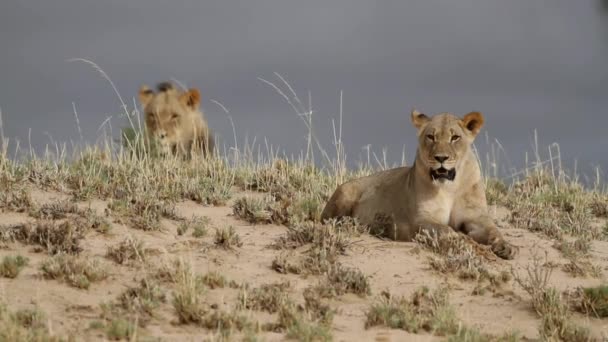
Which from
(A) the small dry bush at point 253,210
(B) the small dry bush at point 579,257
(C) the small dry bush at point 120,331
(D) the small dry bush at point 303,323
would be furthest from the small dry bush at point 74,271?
(B) the small dry bush at point 579,257

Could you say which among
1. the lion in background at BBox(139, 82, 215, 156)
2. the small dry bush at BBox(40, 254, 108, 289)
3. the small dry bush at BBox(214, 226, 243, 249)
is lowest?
the small dry bush at BBox(40, 254, 108, 289)

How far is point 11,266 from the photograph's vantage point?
763 centimetres

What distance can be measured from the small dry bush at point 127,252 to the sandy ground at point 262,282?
62 millimetres

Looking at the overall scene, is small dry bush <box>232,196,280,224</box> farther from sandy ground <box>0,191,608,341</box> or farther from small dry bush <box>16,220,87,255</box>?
small dry bush <box>16,220,87,255</box>

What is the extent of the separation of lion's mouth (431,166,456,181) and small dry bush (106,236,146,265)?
2.81m

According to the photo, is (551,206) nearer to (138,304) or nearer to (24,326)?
(138,304)

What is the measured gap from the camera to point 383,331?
7047mm

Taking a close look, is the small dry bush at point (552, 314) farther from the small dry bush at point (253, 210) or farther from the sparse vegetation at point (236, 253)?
the small dry bush at point (253, 210)

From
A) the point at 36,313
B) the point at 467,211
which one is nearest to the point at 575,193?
the point at 467,211

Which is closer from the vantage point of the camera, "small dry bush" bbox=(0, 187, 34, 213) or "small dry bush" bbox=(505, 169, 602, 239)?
"small dry bush" bbox=(0, 187, 34, 213)

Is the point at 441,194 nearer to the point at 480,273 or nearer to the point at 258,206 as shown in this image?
the point at 480,273

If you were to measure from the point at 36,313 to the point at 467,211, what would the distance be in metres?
4.39

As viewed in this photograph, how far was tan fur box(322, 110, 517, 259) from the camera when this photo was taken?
9.27 meters

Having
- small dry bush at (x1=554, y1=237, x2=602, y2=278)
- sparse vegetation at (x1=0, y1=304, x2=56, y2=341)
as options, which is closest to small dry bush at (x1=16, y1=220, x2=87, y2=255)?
sparse vegetation at (x1=0, y1=304, x2=56, y2=341)
